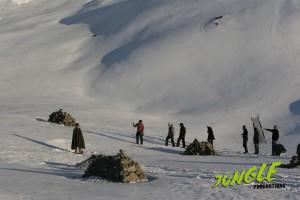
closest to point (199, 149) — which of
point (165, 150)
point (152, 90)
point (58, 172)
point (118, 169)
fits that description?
point (165, 150)

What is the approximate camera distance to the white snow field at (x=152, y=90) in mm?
16328

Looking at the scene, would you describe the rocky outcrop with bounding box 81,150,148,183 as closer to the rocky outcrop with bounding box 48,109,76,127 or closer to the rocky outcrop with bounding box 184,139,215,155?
the rocky outcrop with bounding box 184,139,215,155

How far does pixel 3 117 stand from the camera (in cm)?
3316

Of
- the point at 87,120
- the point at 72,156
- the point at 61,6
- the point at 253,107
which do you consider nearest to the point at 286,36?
the point at 253,107

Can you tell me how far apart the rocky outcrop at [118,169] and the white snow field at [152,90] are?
0.42 metres

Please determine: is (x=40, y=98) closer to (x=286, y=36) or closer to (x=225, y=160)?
(x=286, y=36)

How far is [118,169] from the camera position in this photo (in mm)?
16375

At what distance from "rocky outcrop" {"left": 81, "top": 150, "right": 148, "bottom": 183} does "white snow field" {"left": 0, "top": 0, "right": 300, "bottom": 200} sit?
16.4 inches

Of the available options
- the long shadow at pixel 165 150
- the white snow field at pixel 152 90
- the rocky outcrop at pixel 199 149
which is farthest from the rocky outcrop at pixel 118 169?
the long shadow at pixel 165 150

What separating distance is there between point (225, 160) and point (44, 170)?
7.85 m

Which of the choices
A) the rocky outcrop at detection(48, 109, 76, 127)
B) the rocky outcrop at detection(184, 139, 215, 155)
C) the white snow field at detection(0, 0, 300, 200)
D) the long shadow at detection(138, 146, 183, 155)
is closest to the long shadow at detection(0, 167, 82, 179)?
the white snow field at detection(0, 0, 300, 200)

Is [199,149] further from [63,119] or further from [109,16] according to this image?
[109,16]

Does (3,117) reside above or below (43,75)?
below

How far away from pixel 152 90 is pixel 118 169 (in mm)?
31972
